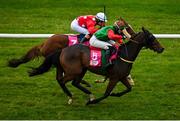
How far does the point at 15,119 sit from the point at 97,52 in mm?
1815

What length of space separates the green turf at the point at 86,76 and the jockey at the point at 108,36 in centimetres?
97

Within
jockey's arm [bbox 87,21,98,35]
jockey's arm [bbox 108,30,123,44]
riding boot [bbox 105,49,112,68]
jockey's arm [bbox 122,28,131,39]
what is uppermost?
jockey's arm [bbox 108,30,123,44]

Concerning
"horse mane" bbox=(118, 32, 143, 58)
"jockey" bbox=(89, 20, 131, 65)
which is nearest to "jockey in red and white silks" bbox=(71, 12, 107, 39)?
"jockey" bbox=(89, 20, 131, 65)

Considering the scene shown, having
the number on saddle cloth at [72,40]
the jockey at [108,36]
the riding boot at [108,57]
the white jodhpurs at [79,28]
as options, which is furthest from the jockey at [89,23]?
the riding boot at [108,57]

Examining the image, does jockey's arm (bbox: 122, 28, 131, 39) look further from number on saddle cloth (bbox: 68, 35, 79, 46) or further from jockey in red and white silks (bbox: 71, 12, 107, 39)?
number on saddle cloth (bbox: 68, 35, 79, 46)

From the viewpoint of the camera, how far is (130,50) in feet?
33.8

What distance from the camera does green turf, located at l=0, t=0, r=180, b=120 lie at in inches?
392

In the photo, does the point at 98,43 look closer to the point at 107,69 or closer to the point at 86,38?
the point at 107,69

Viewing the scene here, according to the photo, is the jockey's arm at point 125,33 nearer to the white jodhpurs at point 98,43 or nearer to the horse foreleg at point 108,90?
the white jodhpurs at point 98,43

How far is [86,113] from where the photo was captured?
9828 mm

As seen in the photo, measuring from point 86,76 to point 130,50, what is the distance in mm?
2309

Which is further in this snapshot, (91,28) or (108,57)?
(91,28)

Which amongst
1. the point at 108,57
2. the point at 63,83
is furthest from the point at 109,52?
the point at 63,83

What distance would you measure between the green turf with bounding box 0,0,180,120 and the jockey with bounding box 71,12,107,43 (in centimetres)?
A: 104
